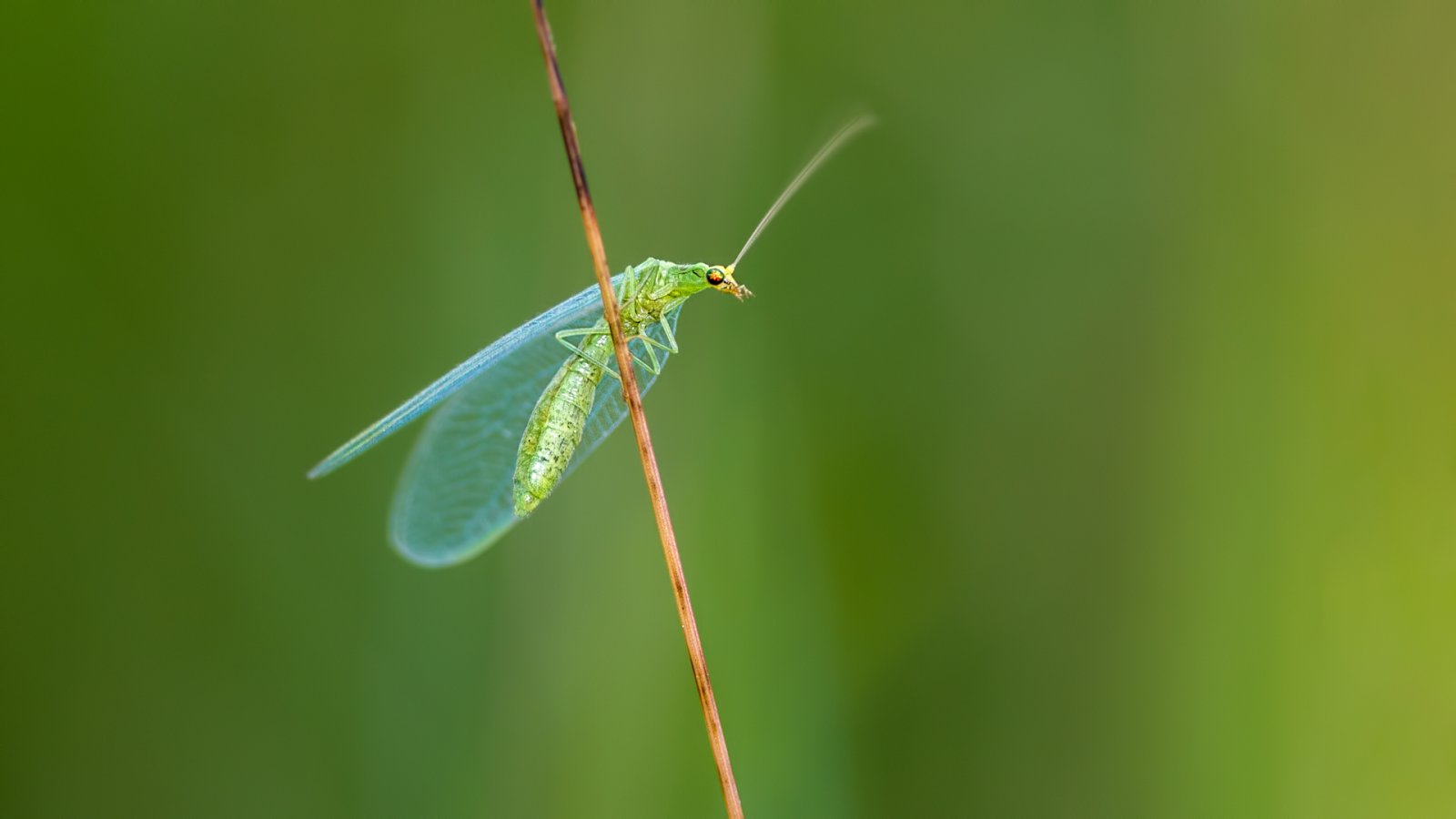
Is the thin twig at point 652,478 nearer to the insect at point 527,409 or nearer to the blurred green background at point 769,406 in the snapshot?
the insect at point 527,409

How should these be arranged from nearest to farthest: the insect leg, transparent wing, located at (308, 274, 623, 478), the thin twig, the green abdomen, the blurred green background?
the thin twig → transparent wing, located at (308, 274, 623, 478) → the green abdomen → the insect leg → the blurred green background

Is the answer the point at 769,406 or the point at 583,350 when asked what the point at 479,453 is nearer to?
the point at 583,350

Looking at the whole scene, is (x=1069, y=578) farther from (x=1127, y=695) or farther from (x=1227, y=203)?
(x=1227, y=203)

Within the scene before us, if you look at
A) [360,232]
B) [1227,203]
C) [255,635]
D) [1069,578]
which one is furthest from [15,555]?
[1227,203]

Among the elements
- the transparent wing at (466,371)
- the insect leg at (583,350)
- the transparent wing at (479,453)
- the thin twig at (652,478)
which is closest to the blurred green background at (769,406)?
the transparent wing at (479,453)

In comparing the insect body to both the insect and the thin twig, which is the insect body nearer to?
the insect

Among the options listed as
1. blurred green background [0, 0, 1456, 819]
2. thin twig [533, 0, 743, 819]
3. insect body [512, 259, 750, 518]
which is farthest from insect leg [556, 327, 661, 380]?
thin twig [533, 0, 743, 819]
